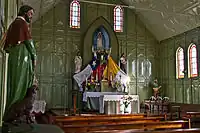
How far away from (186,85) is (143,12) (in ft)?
15.0

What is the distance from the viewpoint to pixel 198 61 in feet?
38.1

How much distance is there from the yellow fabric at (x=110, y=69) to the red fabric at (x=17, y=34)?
33.3ft

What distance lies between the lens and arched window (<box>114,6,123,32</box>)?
46.5 ft

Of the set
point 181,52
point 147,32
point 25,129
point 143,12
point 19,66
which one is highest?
point 143,12

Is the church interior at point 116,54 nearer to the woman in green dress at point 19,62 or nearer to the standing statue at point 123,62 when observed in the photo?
the standing statue at point 123,62

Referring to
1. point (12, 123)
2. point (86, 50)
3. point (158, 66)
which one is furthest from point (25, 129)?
point (158, 66)

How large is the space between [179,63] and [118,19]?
4114 millimetres

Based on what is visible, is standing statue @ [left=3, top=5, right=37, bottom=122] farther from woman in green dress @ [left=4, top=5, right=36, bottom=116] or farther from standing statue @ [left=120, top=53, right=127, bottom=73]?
standing statue @ [left=120, top=53, right=127, bottom=73]

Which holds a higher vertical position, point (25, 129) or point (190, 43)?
point (190, 43)

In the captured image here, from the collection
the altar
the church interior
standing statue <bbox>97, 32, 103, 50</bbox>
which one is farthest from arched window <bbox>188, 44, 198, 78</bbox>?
standing statue <bbox>97, 32, 103, 50</bbox>

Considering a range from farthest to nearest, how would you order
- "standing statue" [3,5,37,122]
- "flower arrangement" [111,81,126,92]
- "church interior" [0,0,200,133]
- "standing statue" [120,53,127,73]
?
"standing statue" [120,53,127,73]
"flower arrangement" [111,81,126,92]
"church interior" [0,0,200,133]
"standing statue" [3,5,37,122]

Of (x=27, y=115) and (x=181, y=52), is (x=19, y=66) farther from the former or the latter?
(x=181, y=52)

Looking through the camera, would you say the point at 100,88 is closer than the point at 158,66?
Yes

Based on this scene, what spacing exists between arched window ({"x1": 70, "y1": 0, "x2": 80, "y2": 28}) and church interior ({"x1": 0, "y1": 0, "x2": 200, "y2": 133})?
0.05 m
